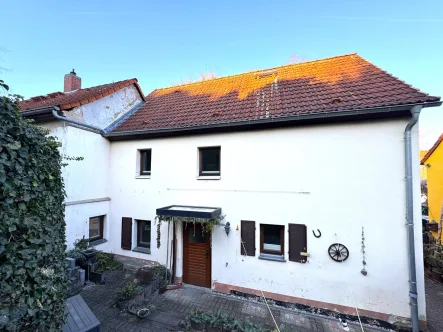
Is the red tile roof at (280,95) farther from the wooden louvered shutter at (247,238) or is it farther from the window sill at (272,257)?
the window sill at (272,257)

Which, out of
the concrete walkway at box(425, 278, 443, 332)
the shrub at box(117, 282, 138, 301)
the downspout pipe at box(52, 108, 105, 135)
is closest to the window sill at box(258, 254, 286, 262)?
the concrete walkway at box(425, 278, 443, 332)

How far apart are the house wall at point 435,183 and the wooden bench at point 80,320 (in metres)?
15.0

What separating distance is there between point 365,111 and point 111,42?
9.97 m

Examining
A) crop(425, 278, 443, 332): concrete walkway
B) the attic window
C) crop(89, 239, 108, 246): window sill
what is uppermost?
the attic window

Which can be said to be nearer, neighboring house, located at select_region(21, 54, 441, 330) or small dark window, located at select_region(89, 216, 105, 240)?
neighboring house, located at select_region(21, 54, 441, 330)

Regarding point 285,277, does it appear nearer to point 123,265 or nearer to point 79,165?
point 123,265

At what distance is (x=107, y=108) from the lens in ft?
30.6

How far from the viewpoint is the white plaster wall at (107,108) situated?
8148 millimetres

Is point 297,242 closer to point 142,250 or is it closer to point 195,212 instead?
point 195,212

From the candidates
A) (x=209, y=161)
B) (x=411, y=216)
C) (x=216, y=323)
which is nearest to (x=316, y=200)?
(x=411, y=216)

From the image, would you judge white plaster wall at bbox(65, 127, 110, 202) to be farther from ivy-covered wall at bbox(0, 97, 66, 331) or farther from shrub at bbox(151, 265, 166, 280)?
ivy-covered wall at bbox(0, 97, 66, 331)

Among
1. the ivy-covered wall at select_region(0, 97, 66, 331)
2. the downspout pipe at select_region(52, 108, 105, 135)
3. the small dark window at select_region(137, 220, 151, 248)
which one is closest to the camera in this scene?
the ivy-covered wall at select_region(0, 97, 66, 331)

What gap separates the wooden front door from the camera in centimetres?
734

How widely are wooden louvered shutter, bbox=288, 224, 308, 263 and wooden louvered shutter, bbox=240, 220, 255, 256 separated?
1.12 metres
